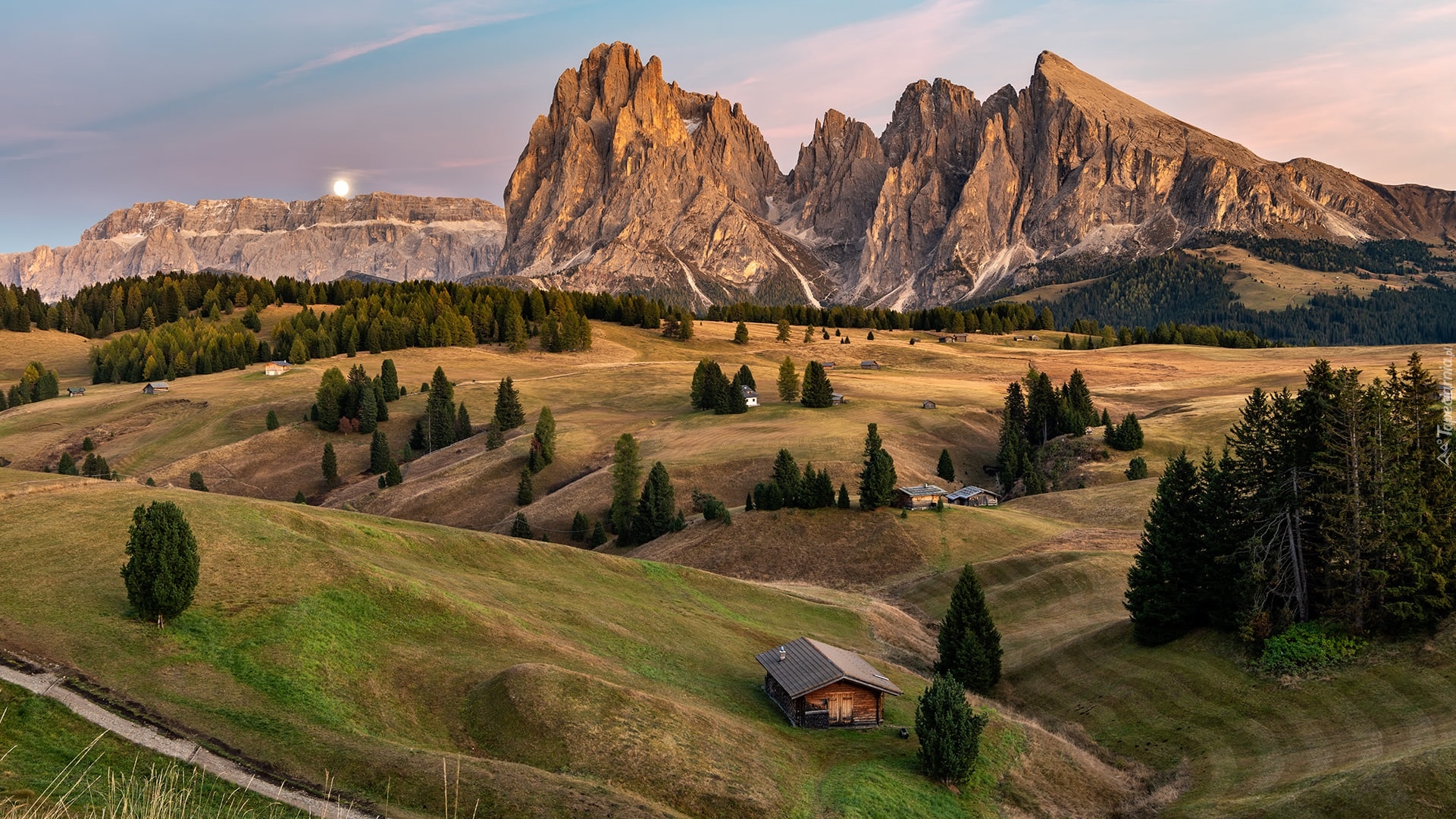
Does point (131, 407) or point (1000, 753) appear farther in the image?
point (131, 407)

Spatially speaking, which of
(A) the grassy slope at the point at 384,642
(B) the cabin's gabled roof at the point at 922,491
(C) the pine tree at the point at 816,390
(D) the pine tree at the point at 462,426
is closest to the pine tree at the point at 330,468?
(D) the pine tree at the point at 462,426

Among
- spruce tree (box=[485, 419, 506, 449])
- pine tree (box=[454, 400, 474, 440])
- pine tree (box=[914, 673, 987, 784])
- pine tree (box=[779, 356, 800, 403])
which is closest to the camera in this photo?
pine tree (box=[914, 673, 987, 784])

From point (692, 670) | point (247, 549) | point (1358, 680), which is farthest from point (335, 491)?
point (1358, 680)

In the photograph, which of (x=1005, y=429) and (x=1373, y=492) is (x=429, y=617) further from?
(x=1005, y=429)

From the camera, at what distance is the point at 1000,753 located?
38844 millimetres

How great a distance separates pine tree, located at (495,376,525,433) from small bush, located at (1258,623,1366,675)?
105193 millimetres

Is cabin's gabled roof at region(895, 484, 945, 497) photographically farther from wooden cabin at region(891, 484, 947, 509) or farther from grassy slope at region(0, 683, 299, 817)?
grassy slope at region(0, 683, 299, 817)

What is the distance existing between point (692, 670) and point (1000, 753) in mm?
14091

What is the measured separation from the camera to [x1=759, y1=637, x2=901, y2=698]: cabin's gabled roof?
39781 mm

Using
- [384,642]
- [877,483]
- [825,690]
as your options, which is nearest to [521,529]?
[877,483]

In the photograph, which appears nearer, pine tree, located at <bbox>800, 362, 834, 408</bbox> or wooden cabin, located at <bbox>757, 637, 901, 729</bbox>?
wooden cabin, located at <bbox>757, 637, 901, 729</bbox>

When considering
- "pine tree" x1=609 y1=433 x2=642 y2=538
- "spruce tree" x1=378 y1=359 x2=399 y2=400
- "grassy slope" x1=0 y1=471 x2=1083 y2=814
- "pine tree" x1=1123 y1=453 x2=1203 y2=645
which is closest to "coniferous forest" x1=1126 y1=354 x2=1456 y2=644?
"pine tree" x1=1123 y1=453 x2=1203 y2=645

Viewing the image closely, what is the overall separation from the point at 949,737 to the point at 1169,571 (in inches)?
857

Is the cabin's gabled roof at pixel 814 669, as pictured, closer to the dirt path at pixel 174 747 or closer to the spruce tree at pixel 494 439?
the dirt path at pixel 174 747
